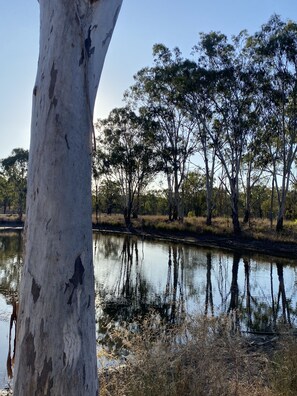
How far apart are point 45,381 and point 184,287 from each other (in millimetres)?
9259

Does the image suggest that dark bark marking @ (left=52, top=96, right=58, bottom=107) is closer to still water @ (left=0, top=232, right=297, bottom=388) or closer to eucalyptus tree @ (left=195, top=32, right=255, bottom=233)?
still water @ (left=0, top=232, right=297, bottom=388)

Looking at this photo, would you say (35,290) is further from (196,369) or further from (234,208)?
(234,208)

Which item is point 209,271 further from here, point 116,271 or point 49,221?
point 49,221

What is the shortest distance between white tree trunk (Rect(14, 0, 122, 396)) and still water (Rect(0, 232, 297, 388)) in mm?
2698

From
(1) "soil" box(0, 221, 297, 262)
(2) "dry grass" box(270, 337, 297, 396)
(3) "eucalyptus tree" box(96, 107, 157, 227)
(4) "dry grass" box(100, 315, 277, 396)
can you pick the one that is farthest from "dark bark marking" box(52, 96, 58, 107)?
(3) "eucalyptus tree" box(96, 107, 157, 227)

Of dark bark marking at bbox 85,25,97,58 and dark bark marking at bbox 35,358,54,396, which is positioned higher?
dark bark marking at bbox 85,25,97,58

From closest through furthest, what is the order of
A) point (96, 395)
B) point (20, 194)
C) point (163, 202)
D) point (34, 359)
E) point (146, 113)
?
point (34, 359)
point (96, 395)
point (146, 113)
point (20, 194)
point (163, 202)

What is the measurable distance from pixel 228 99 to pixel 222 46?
2709 mm

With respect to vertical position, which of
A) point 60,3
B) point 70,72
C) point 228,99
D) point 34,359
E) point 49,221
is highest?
point 228,99

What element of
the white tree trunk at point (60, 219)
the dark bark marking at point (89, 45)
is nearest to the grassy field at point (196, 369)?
the white tree trunk at point (60, 219)

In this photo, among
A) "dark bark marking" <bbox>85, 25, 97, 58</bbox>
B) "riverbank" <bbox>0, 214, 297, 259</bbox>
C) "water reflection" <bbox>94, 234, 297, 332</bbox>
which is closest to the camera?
"dark bark marking" <bbox>85, 25, 97, 58</bbox>

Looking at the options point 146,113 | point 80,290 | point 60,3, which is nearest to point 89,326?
point 80,290

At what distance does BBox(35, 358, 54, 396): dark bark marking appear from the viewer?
1455 mm

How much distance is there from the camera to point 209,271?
13414mm
